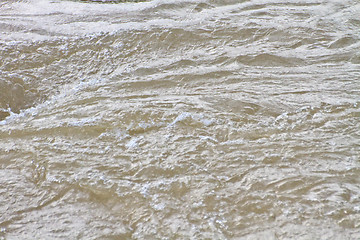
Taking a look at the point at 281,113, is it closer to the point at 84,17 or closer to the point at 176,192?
the point at 176,192

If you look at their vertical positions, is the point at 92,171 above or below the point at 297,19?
below

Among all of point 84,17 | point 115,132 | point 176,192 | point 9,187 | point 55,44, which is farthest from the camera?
point 84,17

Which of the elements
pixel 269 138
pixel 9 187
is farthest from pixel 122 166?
pixel 269 138

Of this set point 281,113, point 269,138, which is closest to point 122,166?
point 269,138

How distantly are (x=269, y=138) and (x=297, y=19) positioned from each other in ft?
5.30

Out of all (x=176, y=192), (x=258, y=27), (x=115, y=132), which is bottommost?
(x=176, y=192)

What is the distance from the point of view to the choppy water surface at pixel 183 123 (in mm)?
1541

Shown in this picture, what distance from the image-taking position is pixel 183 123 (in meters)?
2.06

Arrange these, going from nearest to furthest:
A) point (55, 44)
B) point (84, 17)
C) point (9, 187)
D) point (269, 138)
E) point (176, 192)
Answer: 1. point (176, 192)
2. point (9, 187)
3. point (269, 138)
4. point (55, 44)
5. point (84, 17)

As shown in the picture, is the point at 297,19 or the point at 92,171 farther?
the point at 297,19

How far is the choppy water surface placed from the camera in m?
1.54

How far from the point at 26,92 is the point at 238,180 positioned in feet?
5.19

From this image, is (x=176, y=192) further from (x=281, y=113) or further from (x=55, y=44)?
(x=55, y=44)

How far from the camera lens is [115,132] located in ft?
6.68
